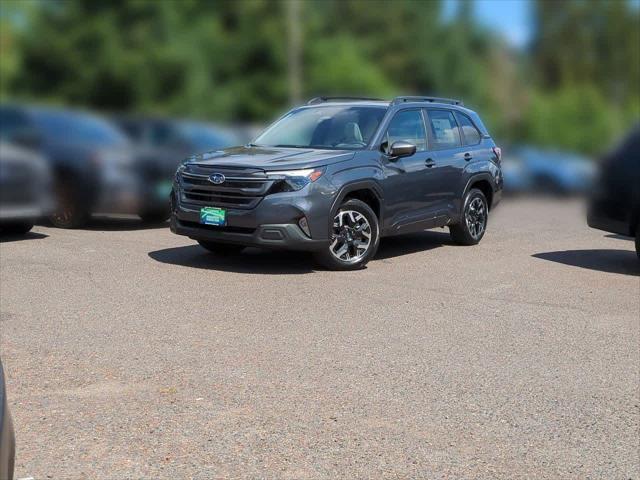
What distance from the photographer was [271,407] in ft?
19.2

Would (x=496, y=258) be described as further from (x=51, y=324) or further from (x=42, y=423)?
(x=42, y=423)

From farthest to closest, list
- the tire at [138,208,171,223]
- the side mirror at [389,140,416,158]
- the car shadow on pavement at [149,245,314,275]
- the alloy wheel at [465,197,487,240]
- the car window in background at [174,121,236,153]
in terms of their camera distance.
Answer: the car window in background at [174,121,236,153]
the tire at [138,208,171,223]
the alloy wheel at [465,197,487,240]
the side mirror at [389,140,416,158]
the car shadow on pavement at [149,245,314,275]

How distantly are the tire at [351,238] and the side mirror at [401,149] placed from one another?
75 cm

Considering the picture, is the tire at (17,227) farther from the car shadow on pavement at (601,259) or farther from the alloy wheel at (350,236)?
the car shadow on pavement at (601,259)

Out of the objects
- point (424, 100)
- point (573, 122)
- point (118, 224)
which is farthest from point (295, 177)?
point (573, 122)

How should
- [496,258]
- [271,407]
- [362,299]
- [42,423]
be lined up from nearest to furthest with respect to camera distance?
[42,423] < [271,407] < [362,299] < [496,258]

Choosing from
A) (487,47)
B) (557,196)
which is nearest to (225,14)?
(557,196)

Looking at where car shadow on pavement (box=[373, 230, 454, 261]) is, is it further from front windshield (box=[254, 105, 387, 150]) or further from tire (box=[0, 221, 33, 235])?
tire (box=[0, 221, 33, 235])

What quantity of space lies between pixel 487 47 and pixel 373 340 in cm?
7028

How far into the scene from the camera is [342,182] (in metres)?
10.3

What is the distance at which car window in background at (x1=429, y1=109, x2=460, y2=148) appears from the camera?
40.0 feet

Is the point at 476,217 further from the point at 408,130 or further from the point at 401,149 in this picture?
the point at 401,149

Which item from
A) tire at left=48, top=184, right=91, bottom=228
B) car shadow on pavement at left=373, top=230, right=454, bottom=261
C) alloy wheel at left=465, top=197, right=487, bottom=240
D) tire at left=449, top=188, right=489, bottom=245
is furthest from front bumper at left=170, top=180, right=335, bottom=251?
tire at left=48, top=184, right=91, bottom=228

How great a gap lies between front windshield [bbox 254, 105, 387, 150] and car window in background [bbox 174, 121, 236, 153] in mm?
4632
